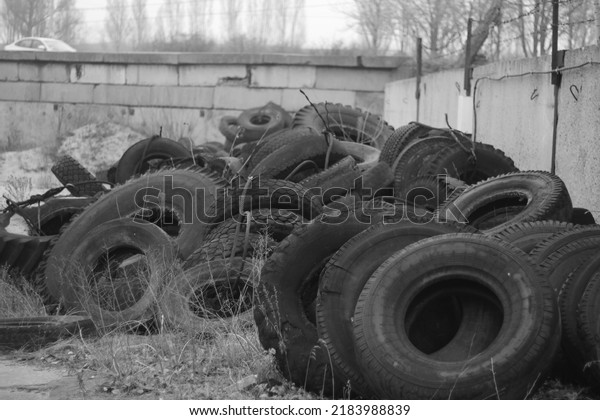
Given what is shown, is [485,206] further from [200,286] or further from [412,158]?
[200,286]

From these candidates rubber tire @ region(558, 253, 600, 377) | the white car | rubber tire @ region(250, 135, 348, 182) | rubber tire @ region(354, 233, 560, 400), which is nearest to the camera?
rubber tire @ region(354, 233, 560, 400)

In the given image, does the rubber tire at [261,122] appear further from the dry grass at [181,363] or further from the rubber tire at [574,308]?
the rubber tire at [574,308]

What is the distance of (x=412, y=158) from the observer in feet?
28.6

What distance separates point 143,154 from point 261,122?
552 cm

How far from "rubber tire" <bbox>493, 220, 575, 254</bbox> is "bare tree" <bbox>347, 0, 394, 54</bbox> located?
26.1m

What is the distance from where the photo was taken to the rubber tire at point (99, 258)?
628cm

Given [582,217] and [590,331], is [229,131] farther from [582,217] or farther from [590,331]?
[590,331]

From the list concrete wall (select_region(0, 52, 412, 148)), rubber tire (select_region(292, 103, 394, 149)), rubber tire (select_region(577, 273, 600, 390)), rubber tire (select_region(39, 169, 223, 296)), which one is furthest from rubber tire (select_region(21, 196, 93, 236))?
concrete wall (select_region(0, 52, 412, 148))

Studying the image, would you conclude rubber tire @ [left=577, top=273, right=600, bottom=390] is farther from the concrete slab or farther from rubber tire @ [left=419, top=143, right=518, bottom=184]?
rubber tire @ [left=419, top=143, right=518, bottom=184]

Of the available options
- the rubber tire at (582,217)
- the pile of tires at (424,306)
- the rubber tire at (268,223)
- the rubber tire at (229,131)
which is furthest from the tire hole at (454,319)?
the rubber tire at (229,131)

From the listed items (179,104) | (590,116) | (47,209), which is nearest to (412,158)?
(590,116)

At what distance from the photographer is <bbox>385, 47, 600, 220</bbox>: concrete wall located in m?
7.30

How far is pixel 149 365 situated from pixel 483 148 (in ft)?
14.8

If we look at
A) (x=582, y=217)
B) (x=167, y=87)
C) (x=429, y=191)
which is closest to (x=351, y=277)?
(x=582, y=217)
